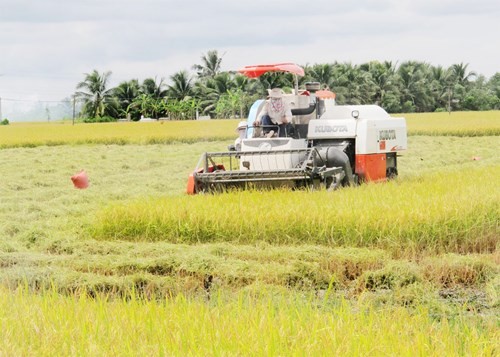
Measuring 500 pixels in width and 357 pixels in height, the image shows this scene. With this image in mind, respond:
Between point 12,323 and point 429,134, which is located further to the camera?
point 429,134

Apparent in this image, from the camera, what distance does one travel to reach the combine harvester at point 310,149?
10.0m

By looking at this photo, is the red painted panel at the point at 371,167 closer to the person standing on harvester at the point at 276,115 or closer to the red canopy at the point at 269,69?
the person standing on harvester at the point at 276,115

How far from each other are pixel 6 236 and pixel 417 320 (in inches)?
218

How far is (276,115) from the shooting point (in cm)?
1088

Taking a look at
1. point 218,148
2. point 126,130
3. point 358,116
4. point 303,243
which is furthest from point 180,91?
Answer: point 303,243

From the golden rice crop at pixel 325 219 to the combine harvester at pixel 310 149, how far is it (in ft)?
2.48

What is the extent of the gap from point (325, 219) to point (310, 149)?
2.14 metres

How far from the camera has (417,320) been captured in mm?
4273

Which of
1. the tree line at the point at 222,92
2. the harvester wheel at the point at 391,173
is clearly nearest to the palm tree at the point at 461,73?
the tree line at the point at 222,92

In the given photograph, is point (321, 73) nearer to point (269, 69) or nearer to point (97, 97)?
point (97, 97)

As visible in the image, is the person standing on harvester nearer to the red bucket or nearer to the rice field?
the rice field

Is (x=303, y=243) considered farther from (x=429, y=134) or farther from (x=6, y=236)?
(x=429, y=134)

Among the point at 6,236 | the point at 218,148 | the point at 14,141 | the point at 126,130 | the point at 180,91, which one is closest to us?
the point at 6,236

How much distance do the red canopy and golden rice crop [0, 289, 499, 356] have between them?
246 inches
